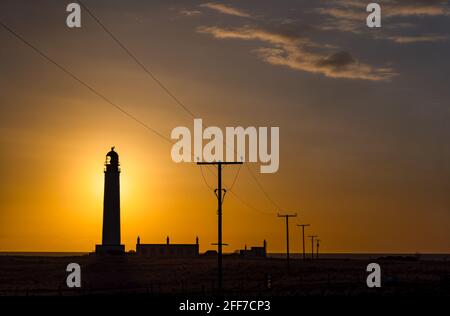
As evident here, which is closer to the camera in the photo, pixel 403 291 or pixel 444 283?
pixel 403 291

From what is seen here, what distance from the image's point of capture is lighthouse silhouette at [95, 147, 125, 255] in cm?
10408

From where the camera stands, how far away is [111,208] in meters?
104

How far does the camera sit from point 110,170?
10556cm

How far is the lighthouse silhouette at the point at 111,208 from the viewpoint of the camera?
104081mm

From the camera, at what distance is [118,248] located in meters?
107
